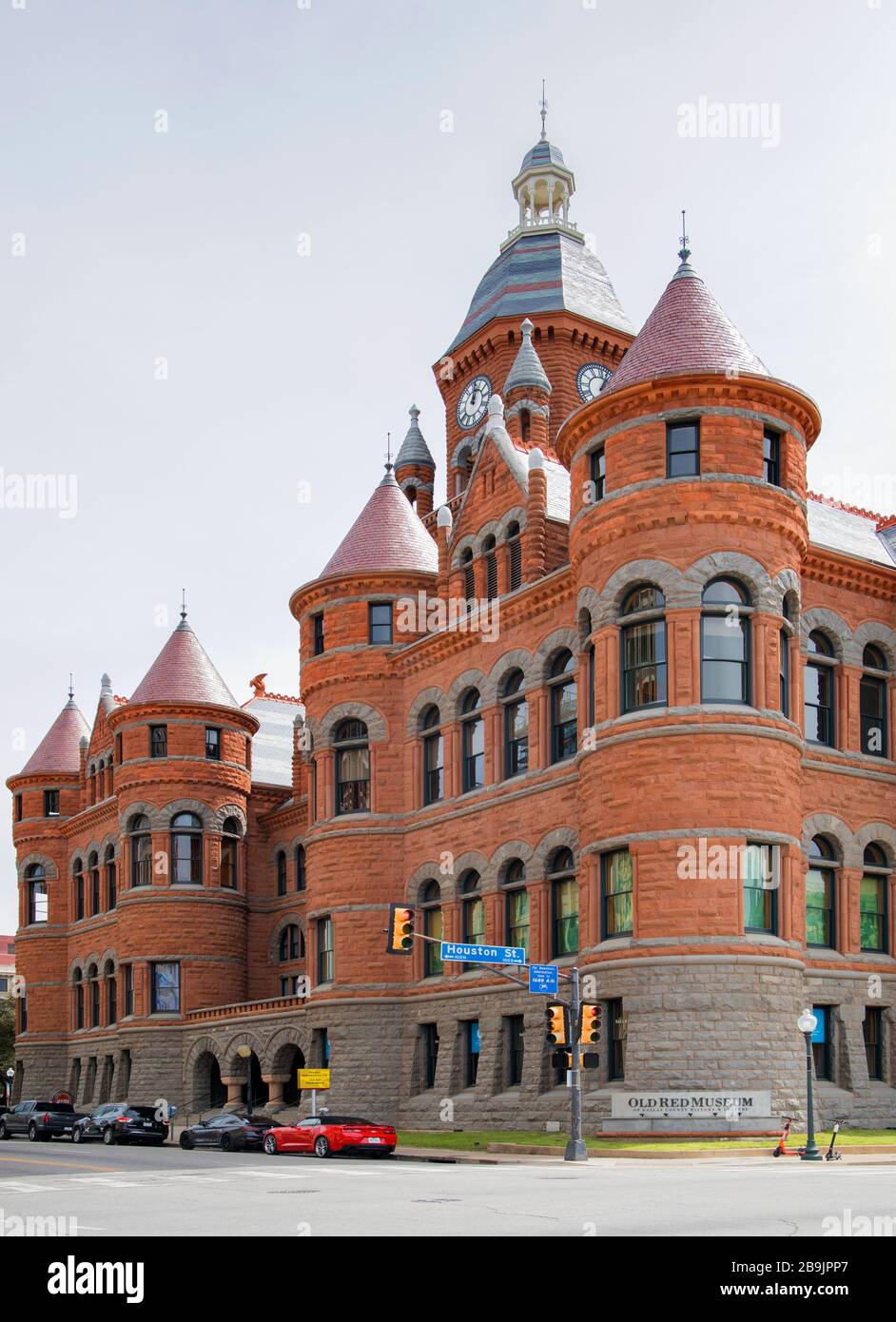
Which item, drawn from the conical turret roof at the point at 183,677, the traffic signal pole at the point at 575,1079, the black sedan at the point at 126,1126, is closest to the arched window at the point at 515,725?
the traffic signal pole at the point at 575,1079

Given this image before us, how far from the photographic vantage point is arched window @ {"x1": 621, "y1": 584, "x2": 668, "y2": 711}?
3375 centimetres

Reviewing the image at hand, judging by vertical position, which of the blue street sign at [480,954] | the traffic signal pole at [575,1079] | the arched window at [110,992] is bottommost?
the arched window at [110,992]

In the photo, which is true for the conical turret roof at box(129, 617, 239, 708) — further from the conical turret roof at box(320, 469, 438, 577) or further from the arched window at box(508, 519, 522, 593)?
the arched window at box(508, 519, 522, 593)

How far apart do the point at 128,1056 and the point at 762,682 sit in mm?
36094

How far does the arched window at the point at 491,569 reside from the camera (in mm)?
42562

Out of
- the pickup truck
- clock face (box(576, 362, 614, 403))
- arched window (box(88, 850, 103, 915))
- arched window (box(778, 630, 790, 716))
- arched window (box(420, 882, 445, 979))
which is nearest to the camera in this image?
arched window (box(778, 630, 790, 716))

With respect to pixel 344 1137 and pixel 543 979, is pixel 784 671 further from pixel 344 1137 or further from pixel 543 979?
pixel 344 1137

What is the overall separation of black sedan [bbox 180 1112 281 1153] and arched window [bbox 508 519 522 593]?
1534 centimetres

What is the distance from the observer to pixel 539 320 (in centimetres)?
6078

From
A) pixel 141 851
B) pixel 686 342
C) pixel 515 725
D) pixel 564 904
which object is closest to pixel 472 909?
pixel 564 904

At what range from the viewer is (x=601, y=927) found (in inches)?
1340

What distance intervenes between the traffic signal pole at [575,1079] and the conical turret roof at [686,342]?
1385 cm

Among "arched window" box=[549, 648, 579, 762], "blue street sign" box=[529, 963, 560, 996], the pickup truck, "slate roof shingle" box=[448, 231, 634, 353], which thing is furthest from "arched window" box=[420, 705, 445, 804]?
"slate roof shingle" box=[448, 231, 634, 353]

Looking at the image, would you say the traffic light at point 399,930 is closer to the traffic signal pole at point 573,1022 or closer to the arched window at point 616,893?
the traffic signal pole at point 573,1022
